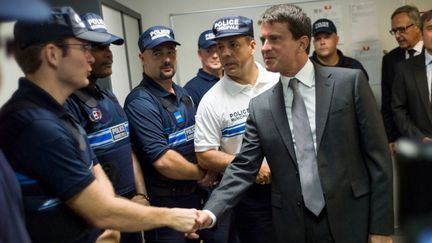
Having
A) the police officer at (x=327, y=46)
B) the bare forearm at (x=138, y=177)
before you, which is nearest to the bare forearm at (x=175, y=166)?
the bare forearm at (x=138, y=177)

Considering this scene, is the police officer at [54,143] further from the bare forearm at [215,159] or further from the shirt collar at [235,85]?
the shirt collar at [235,85]

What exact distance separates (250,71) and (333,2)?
75.6 inches

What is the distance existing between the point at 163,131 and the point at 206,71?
39.5 inches

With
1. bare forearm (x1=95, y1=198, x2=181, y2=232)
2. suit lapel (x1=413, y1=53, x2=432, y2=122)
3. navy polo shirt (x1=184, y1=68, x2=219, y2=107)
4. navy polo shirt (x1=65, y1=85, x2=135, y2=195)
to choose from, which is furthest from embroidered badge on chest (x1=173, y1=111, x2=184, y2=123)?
suit lapel (x1=413, y1=53, x2=432, y2=122)

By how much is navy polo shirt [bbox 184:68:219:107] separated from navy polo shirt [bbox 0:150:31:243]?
171cm

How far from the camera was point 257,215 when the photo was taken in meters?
1.79

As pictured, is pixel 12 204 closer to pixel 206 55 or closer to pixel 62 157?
pixel 62 157

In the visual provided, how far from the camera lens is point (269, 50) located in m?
1.45

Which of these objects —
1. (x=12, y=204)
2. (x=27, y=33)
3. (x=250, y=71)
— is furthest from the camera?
(x=250, y=71)

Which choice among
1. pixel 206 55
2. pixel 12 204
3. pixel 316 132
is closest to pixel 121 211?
pixel 12 204

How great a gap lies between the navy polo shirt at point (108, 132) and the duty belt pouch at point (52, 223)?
51 cm

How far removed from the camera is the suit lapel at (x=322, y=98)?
133 centimetres

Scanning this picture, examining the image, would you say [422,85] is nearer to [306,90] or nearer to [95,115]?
[306,90]

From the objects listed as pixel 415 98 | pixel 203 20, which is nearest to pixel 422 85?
pixel 415 98
